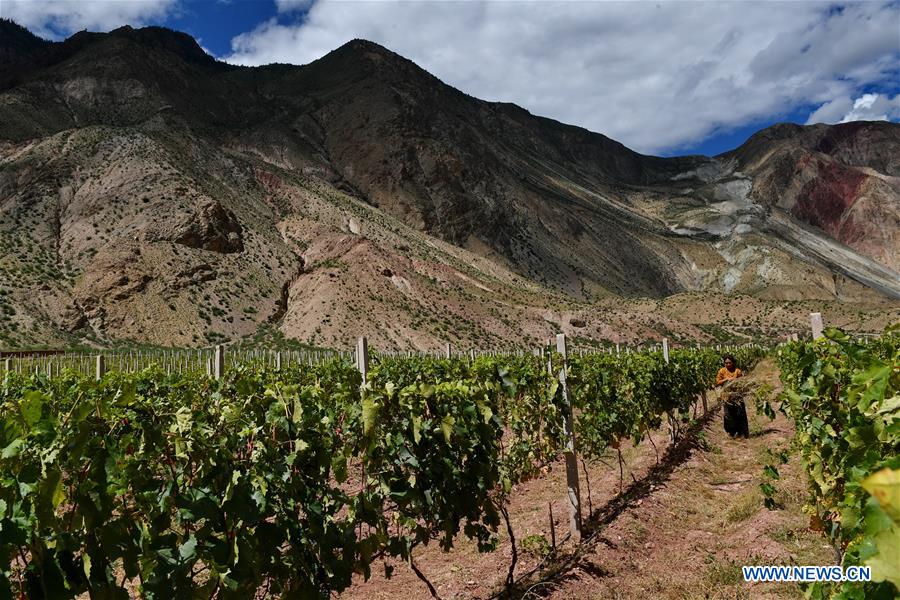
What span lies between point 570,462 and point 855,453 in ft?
13.3

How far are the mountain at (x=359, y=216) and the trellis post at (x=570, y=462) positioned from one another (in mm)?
29898

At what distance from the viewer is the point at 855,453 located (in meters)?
3.16

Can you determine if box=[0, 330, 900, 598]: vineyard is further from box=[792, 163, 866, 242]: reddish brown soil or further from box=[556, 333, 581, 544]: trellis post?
box=[792, 163, 866, 242]: reddish brown soil

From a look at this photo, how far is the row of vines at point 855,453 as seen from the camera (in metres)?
0.96

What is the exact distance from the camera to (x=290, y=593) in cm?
314

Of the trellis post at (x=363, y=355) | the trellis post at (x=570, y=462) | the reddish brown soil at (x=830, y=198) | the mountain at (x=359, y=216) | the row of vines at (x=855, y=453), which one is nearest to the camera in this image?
the row of vines at (x=855, y=453)

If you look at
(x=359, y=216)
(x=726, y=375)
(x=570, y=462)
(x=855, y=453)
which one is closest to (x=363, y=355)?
(x=570, y=462)

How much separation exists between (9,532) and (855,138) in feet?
510

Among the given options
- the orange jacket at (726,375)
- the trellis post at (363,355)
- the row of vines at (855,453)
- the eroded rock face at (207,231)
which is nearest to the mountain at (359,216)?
the eroded rock face at (207,231)

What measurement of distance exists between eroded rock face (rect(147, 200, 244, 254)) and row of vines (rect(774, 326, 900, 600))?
4189 centimetres

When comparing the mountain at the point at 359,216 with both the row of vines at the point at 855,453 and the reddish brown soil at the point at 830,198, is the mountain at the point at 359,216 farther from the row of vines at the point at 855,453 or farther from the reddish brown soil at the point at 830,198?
the row of vines at the point at 855,453

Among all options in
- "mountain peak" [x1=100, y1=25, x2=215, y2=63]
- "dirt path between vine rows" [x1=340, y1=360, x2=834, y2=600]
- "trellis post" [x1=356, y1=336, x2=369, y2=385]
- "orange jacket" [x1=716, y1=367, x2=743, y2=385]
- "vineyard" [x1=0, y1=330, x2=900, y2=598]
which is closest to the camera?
"vineyard" [x1=0, y1=330, x2=900, y2=598]

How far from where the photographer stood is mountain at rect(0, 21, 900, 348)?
38.2 metres

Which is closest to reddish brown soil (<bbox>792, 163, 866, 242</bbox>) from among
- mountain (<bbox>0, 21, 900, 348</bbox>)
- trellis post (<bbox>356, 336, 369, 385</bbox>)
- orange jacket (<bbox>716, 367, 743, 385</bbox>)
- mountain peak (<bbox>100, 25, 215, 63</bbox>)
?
mountain (<bbox>0, 21, 900, 348</bbox>)
